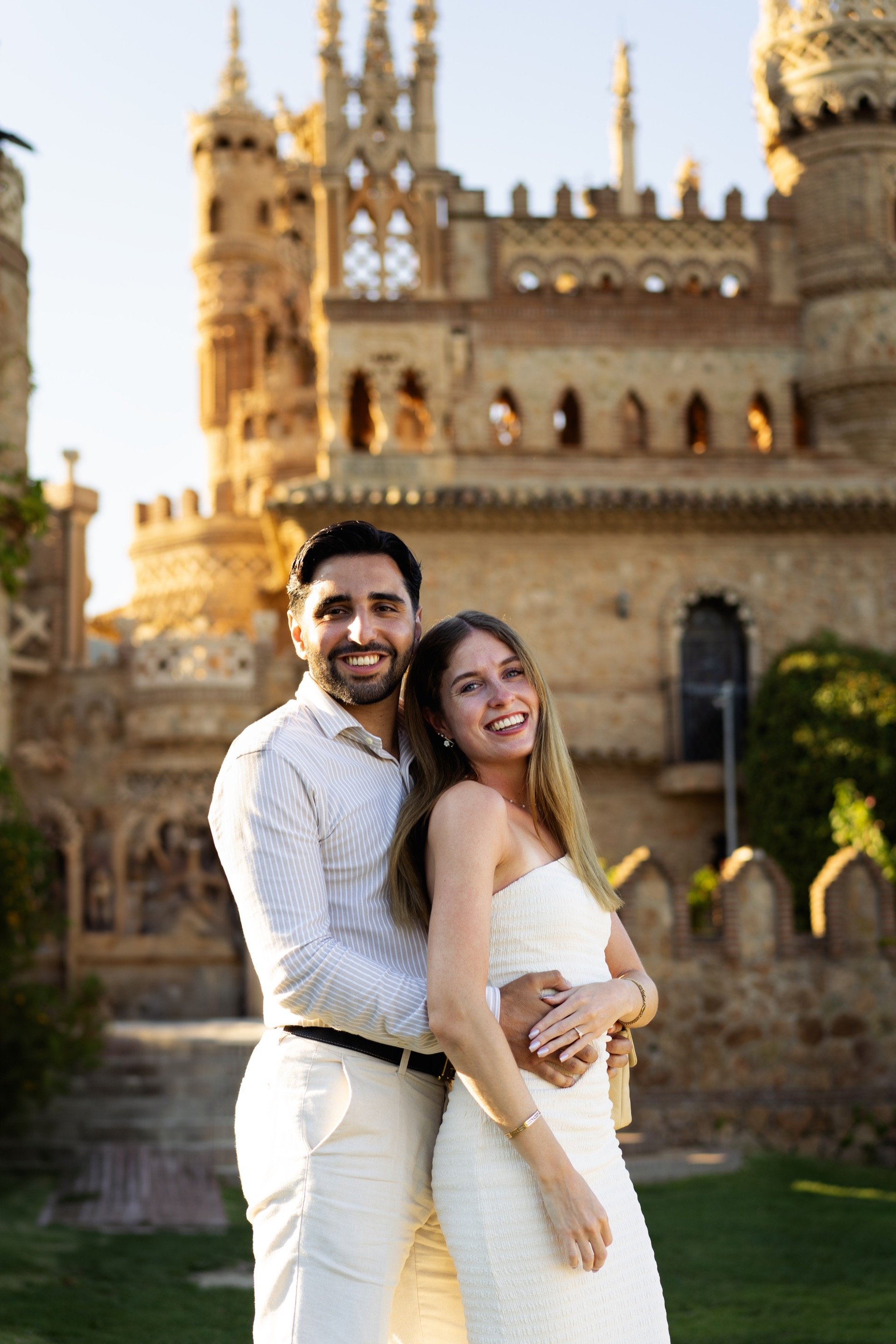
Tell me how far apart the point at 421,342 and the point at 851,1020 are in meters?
13.2

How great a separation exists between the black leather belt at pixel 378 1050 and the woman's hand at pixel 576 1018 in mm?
263

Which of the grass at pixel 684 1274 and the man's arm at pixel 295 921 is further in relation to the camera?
the grass at pixel 684 1274

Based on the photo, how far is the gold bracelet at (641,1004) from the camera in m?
3.79

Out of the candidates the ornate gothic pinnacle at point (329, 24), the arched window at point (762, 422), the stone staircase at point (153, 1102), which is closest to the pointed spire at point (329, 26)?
the ornate gothic pinnacle at point (329, 24)

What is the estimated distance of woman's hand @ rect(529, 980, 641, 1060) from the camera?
3.41 metres

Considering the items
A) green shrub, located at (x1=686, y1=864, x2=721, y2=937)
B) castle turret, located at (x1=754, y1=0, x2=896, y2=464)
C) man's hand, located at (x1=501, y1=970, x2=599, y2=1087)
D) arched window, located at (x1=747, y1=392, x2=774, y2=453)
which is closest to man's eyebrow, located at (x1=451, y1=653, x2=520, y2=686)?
man's hand, located at (x1=501, y1=970, x2=599, y2=1087)

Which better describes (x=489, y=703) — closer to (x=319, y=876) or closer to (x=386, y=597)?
(x=386, y=597)

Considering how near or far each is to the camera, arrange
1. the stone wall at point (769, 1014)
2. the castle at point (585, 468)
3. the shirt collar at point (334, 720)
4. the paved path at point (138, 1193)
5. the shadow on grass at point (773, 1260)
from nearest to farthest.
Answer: the shirt collar at point (334, 720) → the shadow on grass at point (773, 1260) → the paved path at point (138, 1193) → the stone wall at point (769, 1014) → the castle at point (585, 468)

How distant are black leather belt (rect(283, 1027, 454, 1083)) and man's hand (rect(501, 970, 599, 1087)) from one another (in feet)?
0.64

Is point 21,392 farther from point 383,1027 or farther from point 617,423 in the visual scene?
point 383,1027

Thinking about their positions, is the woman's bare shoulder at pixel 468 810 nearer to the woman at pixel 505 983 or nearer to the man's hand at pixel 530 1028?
the woman at pixel 505 983

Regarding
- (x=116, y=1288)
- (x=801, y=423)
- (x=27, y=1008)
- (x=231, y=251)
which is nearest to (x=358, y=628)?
(x=116, y=1288)

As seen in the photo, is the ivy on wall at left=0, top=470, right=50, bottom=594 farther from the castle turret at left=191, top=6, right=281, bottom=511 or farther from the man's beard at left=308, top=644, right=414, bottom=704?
the castle turret at left=191, top=6, right=281, bottom=511

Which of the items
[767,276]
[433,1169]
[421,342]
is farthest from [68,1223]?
[767,276]
